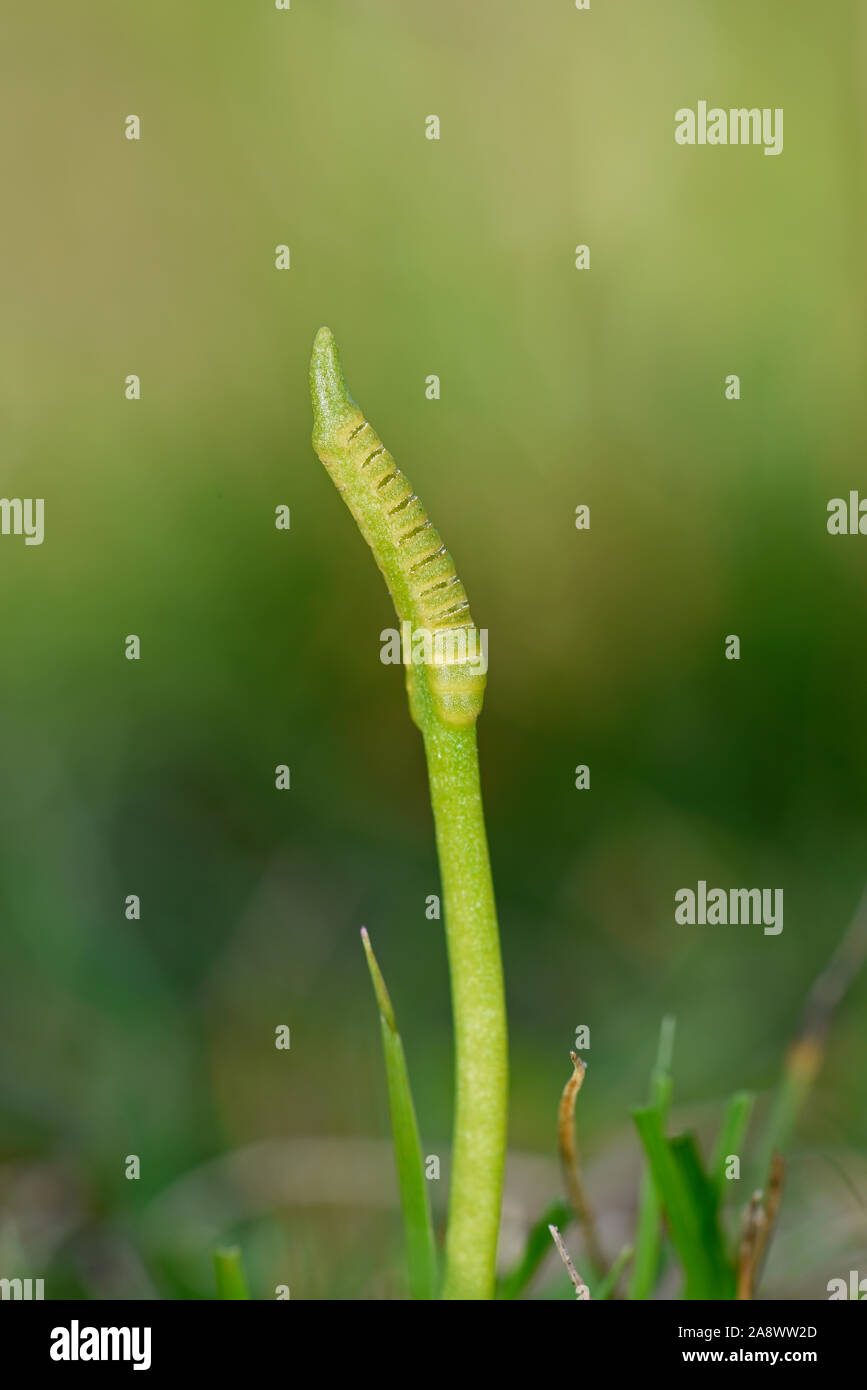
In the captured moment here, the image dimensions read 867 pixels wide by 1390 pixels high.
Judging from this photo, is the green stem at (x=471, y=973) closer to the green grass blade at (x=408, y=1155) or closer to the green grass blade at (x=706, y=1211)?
the green grass blade at (x=408, y=1155)

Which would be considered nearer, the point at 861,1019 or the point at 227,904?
the point at 861,1019

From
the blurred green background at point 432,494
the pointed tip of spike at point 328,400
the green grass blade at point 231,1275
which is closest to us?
the pointed tip of spike at point 328,400

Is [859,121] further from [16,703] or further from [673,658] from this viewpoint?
[16,703]

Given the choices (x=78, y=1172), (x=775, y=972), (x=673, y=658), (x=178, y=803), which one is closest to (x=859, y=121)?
(x=673, y=658)

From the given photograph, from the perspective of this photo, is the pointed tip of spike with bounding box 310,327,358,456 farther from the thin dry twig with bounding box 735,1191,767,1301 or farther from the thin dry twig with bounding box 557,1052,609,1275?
the thin dry twig with bounding box 735,1191,767,1301

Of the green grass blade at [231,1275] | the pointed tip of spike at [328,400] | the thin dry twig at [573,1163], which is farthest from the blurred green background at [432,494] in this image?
the pointed tip of spike at [328,400]

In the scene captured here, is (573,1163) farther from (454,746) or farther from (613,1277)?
Answer: (454,746)
